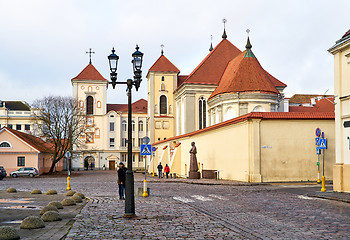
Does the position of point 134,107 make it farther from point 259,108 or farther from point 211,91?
point 259,108

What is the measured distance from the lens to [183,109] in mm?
67500

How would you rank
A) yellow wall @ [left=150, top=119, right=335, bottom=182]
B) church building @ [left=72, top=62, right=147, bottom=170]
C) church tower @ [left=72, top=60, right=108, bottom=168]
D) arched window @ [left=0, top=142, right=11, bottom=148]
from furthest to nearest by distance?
church building @ [left=72, top=62, right=147, bottom=170] → church tower @ [left=72, top=60, right=108, bottom=168] → arched window @ [left=0, top=142, right=11, bottom=148] → yellow wall @ [left=150, top=119, right=335, bottom=182]

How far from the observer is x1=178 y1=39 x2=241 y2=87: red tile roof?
66.0 m

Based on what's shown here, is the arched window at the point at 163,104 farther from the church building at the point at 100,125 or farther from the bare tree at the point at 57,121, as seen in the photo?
the church building at the point at 100,125

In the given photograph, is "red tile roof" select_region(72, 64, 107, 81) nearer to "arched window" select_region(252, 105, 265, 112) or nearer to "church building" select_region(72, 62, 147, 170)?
"church building" select_region(72, 62, 147, 170)

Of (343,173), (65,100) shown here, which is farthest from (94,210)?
(65,100)

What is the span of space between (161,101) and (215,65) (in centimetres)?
1292

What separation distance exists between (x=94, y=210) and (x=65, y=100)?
4980 cm

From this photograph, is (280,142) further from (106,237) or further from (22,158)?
(22,158)

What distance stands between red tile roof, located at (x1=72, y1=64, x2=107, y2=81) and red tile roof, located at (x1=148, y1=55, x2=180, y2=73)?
20.0m

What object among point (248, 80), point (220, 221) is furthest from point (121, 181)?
point (248, 80)

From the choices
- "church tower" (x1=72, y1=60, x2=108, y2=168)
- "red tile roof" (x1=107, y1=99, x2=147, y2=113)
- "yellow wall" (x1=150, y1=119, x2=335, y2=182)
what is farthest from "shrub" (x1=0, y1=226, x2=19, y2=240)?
"red tile roof" (x1=107, y1=99, x2=147, y2=113)

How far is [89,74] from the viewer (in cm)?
9406

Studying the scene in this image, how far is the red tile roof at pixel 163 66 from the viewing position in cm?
7681
